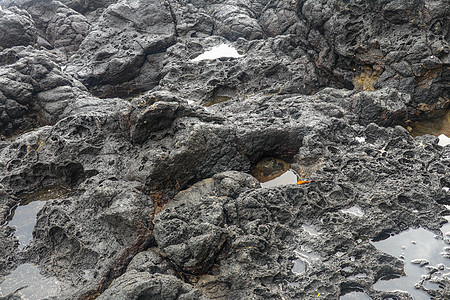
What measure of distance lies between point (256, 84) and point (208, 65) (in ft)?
4.48

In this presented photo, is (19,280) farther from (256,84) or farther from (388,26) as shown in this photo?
(388,26)

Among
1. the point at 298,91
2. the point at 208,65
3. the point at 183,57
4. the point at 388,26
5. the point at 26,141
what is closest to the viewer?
the point at 26,141

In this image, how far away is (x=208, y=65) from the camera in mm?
7484

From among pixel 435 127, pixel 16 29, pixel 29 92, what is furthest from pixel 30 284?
pixel 16 29

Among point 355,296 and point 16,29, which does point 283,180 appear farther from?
point 16,29

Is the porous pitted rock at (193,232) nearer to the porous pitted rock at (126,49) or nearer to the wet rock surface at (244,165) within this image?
the wet rock surface at (244,165)

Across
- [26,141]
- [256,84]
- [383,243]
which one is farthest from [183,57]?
[383,243]

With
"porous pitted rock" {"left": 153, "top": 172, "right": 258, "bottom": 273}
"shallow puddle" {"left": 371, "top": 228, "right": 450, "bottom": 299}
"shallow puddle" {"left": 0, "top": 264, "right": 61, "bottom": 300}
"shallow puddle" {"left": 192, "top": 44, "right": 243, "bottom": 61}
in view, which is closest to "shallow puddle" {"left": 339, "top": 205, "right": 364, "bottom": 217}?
"shallow puddle" {"left": 371, "top": 228, "right": 450, "bottom": 299}

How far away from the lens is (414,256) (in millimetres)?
3234

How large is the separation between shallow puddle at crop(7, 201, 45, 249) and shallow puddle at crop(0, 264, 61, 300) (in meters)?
0.46

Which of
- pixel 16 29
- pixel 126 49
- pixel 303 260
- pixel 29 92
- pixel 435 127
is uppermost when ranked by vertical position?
pixel 435 127

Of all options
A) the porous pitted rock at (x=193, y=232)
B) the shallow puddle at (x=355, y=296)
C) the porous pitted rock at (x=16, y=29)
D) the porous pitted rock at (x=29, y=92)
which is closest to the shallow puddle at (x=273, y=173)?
the porous pitted rock at (x=193, y=232)

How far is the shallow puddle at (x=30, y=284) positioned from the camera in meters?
3.54

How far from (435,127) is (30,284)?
646 centimetres
